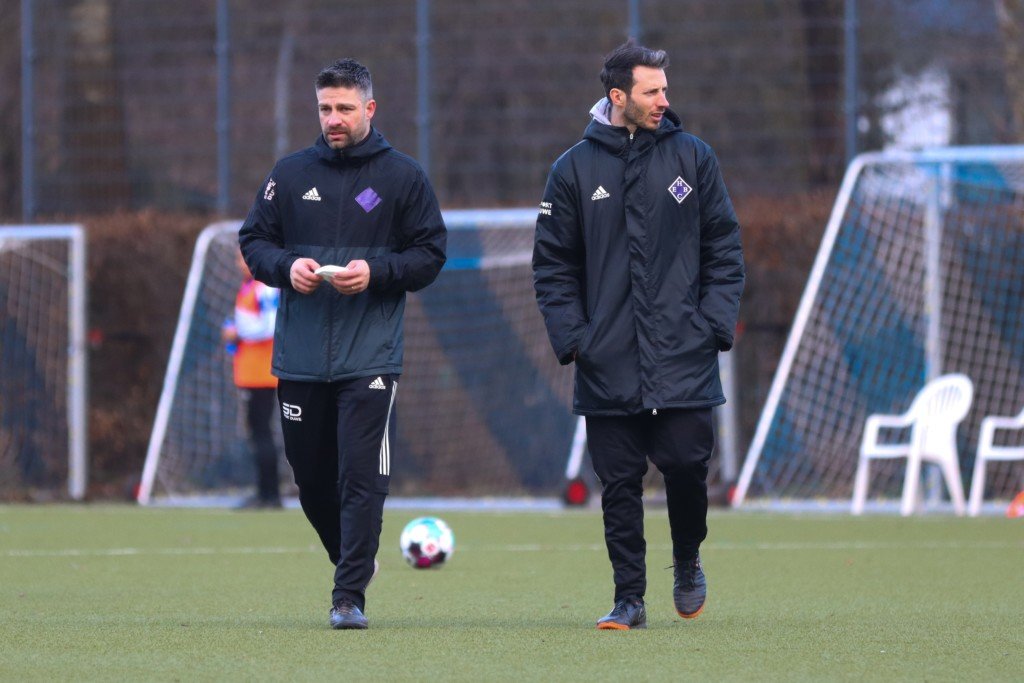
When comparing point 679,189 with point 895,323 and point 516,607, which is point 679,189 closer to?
point 516,607

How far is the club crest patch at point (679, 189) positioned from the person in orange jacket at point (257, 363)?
7.45m

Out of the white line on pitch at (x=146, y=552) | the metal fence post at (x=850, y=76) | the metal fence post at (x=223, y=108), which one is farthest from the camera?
the metal fence post at (x=223, y=108)

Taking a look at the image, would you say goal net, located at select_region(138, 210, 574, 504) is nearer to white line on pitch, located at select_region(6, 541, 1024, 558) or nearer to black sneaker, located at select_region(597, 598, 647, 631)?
white line on pitch, located at select_region(6, 541, 1024, 558)

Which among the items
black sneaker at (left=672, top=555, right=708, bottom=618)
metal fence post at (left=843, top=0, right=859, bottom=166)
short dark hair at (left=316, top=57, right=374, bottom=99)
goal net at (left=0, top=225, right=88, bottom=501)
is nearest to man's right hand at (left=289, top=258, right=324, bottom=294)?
short dark hair at (left=316, top=57, right=374, bottom=99)

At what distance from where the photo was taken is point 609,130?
22.0 feet

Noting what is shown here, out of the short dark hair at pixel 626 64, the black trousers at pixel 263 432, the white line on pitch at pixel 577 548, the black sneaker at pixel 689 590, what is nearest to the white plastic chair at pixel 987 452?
the white line on pitch at pixel 577 548

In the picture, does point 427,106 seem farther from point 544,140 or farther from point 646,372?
point 646,372

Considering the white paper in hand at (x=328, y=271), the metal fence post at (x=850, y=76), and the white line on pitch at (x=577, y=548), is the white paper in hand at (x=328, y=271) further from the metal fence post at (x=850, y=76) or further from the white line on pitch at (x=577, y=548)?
the metal fence post at (x=850, y=76)

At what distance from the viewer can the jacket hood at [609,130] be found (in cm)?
668

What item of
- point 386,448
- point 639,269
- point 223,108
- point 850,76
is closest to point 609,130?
point 639,269

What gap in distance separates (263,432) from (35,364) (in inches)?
139

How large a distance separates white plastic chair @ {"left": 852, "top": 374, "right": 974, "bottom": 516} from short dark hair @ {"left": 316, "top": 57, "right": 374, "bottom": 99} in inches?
281

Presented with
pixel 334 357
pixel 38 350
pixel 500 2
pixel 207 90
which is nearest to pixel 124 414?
pixel 38 350

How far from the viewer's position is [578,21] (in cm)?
1702
